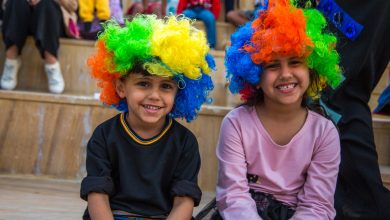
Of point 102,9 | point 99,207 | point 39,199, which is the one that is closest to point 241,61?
point 99,207

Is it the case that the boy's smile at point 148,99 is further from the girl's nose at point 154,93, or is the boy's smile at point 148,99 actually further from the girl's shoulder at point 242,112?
the girl's shoulder at point 242,112

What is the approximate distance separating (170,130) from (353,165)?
0.87 m

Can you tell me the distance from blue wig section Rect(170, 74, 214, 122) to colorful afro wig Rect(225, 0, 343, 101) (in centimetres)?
12

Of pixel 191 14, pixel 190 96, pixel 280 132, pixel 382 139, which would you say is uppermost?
pixel 191 14

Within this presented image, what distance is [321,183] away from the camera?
2414 mm

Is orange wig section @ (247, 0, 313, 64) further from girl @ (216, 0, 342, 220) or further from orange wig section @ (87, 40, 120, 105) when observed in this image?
orange wig section @ (87, 40, 120, 105)

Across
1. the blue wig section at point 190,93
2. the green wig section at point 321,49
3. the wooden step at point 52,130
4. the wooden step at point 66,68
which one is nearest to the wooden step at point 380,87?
the wooden step at point 52,130

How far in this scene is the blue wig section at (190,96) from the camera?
2.48 metres

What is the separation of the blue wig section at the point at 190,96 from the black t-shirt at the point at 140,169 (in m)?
0.12

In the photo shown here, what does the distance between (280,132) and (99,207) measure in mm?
819

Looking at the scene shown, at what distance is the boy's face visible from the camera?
94.0 inches

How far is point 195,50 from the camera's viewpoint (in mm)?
2373

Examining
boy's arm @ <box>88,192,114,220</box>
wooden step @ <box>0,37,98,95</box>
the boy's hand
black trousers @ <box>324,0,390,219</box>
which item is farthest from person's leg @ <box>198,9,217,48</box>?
boy's arm @ <box>88,192,114,220</box>

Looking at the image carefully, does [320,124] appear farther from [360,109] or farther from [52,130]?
[52,130]
